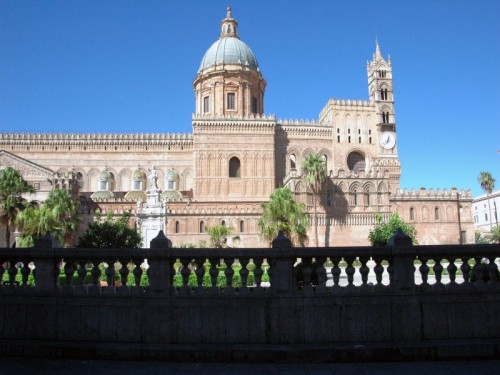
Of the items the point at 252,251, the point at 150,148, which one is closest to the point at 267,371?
the point at 252,251

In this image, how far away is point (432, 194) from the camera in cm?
5138

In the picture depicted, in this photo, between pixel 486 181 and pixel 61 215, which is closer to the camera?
pixel 61 215

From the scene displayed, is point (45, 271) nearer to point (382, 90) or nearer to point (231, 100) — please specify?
point (231, 100)

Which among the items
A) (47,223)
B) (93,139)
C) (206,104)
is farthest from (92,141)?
(47,223)

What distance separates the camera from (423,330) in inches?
281

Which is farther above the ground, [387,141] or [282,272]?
[387,141]

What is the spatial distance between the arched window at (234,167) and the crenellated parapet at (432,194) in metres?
17.4

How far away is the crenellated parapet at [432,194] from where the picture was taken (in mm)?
50906

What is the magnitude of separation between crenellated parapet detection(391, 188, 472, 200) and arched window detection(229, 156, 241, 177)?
17351 millimetres

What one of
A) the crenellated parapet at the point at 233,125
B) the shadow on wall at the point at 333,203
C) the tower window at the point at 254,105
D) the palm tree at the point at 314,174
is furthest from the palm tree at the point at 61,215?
the tower window at the point at 254,105

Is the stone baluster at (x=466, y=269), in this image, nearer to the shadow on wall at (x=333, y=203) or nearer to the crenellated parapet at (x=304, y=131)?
the shadow on wall at (x=333, y=203)

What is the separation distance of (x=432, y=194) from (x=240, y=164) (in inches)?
825

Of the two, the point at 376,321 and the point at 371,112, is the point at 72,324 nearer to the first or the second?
the point at 376,321

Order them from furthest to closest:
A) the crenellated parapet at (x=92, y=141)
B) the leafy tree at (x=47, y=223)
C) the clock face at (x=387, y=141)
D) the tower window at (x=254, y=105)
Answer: the tower window at (x=254, y=105)
the clock face at (x=387, y=141)
the crenellated parapet at (x=92, y=141)
the leafy tree at (x=47, y=223)
